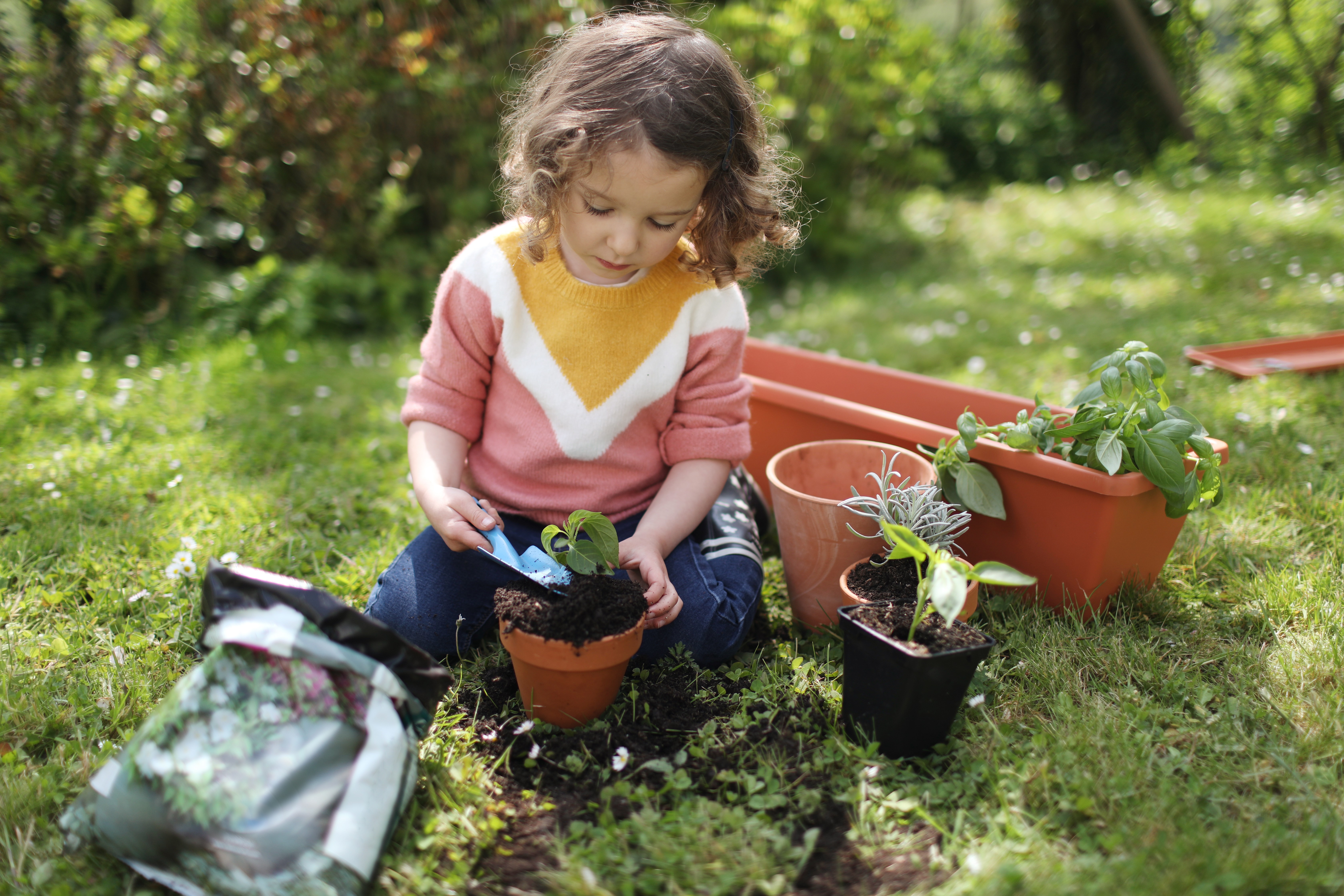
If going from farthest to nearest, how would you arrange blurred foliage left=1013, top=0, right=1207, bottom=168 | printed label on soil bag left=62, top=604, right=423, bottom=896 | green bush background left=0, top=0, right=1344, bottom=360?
1. blurred foliage left=1013, top=0, right=1207, bottom=168
2. green bush background left=0, top=0, right=1344, bottom=360
3. printed label on soil bag left=62, top=604, right=423, bottom=896

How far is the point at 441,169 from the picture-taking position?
498 centimetres

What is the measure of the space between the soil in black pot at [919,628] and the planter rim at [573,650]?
1.35ft

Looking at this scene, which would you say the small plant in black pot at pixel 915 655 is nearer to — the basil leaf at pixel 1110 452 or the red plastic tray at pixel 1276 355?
Result: the basil leaf at pixel 1110 452

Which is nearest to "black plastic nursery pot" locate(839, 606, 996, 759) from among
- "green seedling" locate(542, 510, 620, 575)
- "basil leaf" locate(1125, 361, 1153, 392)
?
"green seedling" locate(542, 510, 620, 575)

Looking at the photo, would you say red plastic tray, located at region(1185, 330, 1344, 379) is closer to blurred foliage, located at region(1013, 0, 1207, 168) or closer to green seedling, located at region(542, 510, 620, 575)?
green seedling, located at region(542, 510, 620, 575)

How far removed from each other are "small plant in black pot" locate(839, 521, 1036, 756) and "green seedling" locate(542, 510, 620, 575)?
0.44 meters

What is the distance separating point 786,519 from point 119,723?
1.39 meters

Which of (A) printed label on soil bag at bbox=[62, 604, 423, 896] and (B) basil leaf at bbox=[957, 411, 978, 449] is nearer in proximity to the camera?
(A) printed label on soil bag at bbox=[62, 604, 423, 896]

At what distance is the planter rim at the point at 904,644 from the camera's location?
4.58 feet

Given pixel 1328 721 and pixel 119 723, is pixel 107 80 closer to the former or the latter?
pixel 119 723

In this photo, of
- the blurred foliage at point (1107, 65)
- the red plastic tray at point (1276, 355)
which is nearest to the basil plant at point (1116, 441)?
the red plastic tray at point (1276, 355)

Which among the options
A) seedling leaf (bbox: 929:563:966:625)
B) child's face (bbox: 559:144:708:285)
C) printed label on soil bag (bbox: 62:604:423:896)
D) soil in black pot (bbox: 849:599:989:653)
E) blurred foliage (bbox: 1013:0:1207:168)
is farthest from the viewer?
blurred foliage (bbox: 1013:0:1207:168)

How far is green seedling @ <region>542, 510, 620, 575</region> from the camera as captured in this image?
1.60 m

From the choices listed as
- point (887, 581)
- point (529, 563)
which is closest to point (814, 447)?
point (887, 581)
